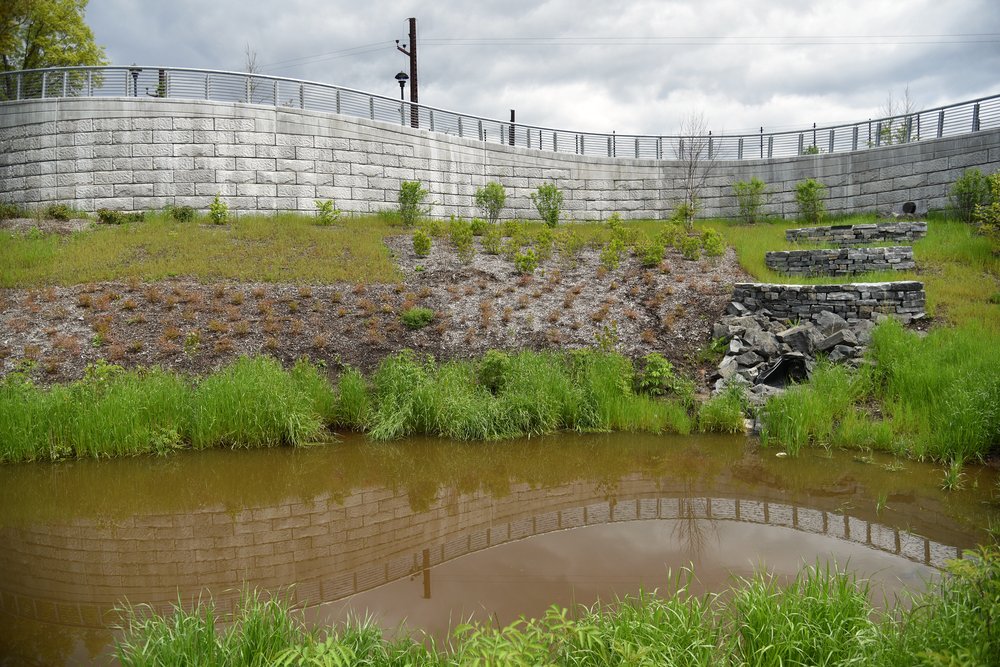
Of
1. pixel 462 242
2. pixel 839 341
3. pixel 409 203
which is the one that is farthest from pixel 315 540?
pixel 409 203

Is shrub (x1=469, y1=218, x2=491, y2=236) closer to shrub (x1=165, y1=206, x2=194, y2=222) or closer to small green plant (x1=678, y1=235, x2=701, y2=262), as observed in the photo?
small green plant (x1=678, y1=235, x2=701, y2=262)

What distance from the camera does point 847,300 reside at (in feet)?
41.1

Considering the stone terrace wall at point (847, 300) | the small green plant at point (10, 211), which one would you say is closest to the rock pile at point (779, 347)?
the stone terrace wall at point (847, 300)

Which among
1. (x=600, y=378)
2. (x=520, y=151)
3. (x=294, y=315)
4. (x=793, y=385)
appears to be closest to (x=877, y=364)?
(x=793, y=385)

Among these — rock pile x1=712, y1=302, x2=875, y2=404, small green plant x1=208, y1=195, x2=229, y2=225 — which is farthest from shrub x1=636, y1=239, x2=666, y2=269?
small green plant x1=208, y1=195, x2=229, y2=225

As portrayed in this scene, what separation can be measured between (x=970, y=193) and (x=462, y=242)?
1480 centimetres

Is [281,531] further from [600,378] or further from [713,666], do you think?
[600,378]

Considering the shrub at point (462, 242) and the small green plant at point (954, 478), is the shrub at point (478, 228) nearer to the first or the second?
the shrub at point (462, 242)

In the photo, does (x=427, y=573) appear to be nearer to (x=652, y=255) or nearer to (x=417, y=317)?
(x=417, y=317)

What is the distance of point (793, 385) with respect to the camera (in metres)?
10.4

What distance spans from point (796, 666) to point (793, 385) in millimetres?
7550

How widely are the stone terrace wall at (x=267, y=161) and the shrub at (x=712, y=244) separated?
26.1 feet

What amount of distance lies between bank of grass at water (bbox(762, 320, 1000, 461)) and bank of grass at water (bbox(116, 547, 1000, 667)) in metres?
5.43

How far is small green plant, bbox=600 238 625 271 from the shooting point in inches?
646
